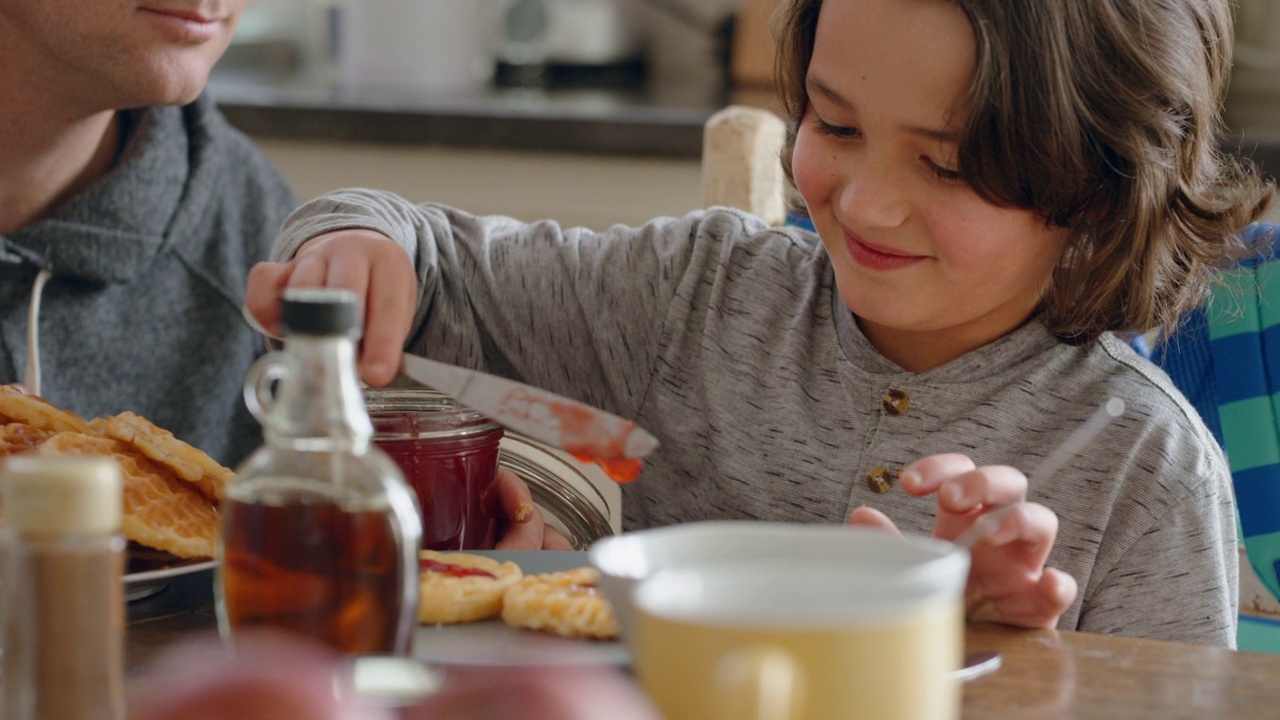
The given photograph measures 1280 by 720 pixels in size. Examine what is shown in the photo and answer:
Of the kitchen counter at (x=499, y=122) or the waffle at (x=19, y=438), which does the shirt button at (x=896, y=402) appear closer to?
the waffle at (x=19, y=438)

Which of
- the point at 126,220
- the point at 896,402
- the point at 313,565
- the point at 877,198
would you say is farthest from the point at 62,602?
the point at 126,220

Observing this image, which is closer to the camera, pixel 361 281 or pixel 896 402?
pixel 361 281

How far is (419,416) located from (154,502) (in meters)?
0.18

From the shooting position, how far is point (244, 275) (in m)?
1.56

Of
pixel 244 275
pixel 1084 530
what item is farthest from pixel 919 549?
pixel 244 275

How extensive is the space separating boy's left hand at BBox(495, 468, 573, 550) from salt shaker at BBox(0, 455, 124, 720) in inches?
19.5

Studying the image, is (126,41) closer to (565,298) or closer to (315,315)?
(565,298)

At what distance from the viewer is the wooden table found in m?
0.58

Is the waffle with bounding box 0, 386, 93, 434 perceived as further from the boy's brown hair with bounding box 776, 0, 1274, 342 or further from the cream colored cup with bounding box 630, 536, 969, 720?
the boy's brown hair with bounding box 776, 0, 1274, 342

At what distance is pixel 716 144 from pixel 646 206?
1.04 metres

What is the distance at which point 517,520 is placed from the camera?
0.95m

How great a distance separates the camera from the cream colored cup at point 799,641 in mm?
417

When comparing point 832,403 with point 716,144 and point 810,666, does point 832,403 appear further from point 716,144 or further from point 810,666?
point 810,666

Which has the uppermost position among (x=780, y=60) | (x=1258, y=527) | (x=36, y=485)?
(x=780, y=60)
